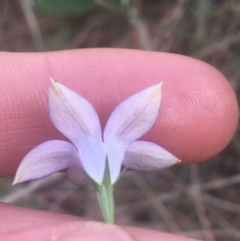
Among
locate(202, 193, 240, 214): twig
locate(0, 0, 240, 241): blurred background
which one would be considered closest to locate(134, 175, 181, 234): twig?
locate(0, 0, 240, 241): blurred background

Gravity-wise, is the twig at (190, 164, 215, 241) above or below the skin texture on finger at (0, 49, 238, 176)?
below

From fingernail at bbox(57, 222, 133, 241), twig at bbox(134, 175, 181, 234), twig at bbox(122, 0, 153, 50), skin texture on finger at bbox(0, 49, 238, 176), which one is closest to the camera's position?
fingernail at bbox(57, 222, 133, 241)

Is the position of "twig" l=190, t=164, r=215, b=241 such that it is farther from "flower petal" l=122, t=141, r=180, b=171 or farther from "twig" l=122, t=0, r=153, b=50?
"flower petal" l=122, t=141, r=180, b=171

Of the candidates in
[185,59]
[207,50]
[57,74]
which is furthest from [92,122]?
[207,50]

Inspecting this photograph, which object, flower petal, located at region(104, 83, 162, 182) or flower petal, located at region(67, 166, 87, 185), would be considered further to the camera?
flower petal, located at region(67, 166, 87, 185)

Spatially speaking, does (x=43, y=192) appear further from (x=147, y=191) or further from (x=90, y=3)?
(x=90, y=3)

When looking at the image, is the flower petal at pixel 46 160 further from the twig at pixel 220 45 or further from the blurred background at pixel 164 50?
the twig at pixel 220 45

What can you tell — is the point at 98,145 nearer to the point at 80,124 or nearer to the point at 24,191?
the point at 80,124
